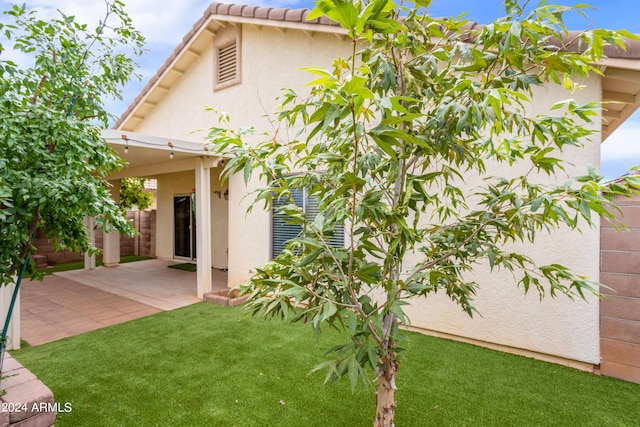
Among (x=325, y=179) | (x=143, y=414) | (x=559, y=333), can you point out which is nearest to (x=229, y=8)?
(x=325, y=179)

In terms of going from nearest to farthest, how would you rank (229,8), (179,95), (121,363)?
(121,363)
(229,8)
(179,95)

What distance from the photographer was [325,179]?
84.0 inches

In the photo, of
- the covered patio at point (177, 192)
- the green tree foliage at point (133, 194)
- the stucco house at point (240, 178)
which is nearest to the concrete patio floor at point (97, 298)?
the covered patio at point (177, 192)

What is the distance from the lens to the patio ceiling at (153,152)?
5895 mm

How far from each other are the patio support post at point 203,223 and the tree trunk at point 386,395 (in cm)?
600

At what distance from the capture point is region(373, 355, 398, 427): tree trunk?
2.23 meters

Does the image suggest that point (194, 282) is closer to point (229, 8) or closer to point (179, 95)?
point (179, 95)

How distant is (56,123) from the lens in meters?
2.78

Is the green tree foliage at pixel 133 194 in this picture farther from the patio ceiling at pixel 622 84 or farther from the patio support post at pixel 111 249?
the patio ceiling at pixel 622 84

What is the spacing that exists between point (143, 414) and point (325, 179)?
10.3ft

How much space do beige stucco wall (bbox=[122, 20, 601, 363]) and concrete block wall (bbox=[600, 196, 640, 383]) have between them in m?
0.11

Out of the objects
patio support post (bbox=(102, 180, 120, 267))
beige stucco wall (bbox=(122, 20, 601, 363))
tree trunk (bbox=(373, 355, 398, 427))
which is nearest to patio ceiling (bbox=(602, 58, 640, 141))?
beige stucco wall (bbox=(122, 20, 601, 363))

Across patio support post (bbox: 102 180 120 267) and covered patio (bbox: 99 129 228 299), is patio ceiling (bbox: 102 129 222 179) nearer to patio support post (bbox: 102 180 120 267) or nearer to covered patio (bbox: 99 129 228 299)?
covered patio (bbox: 99 129 228 299)

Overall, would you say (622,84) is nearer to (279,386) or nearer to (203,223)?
(279,386)
